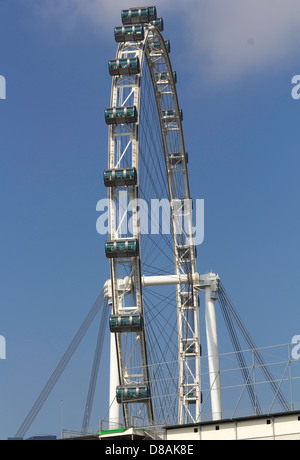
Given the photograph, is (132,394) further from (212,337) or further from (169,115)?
(169,115)

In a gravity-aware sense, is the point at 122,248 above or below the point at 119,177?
below

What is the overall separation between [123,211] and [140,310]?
6.59 m

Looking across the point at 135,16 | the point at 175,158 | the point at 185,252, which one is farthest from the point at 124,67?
the point at 185,252

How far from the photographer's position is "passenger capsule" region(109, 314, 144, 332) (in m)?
57.5

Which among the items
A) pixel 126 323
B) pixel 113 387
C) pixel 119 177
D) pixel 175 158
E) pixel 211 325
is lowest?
pixel 113 387

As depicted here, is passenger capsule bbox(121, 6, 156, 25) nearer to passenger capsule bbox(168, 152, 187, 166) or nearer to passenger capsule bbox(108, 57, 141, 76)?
passenger capsule bbox(108, 57, 141, 76)

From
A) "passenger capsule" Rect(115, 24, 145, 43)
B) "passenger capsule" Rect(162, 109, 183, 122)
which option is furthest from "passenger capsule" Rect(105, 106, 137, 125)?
"passenger capsule" Rect(162, 109, 183, 122)

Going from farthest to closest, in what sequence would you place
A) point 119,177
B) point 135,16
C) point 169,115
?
point 169,115 → point 135,16 → point 119,177

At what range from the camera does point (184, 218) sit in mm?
76625

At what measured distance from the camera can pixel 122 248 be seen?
191ft

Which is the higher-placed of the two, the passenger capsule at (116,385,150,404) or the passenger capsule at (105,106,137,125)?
the passenger capsule at (105,106,137,125)

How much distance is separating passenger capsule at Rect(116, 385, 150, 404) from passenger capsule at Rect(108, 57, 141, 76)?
→ 21.0 metres

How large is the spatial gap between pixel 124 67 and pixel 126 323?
17.4 meters

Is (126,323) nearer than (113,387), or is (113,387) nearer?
(126,323)
